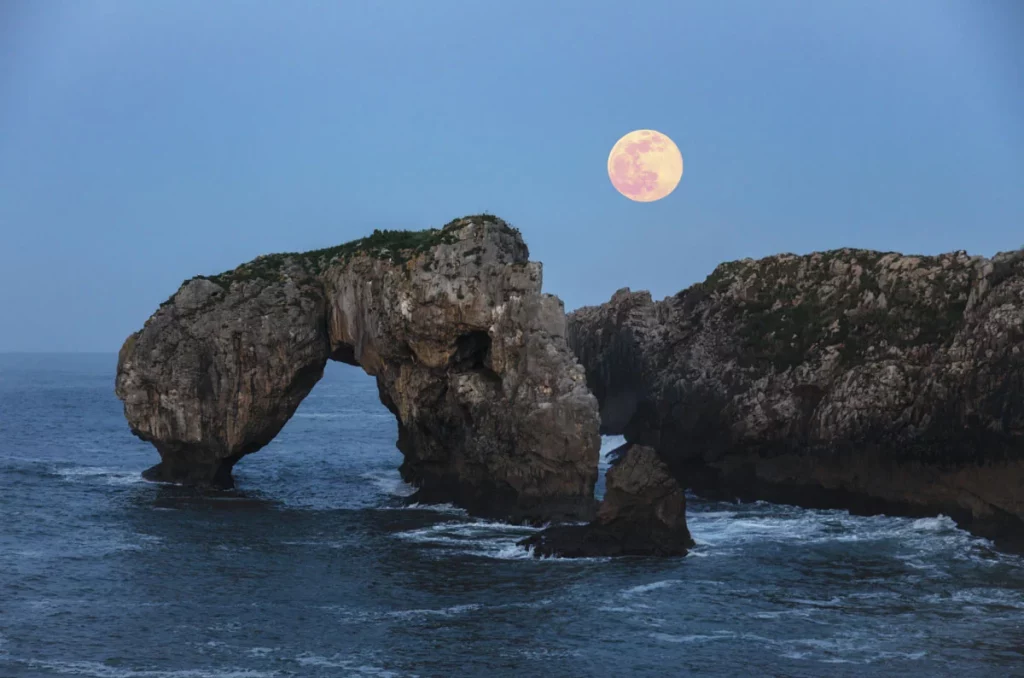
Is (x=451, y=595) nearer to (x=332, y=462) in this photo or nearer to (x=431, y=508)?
(x=431, y=508)

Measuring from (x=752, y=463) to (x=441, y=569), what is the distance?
26942 mm

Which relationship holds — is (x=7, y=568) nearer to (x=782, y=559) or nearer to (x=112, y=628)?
(x=112, y=628)

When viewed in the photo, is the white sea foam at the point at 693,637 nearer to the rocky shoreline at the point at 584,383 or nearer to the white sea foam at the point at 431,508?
the rocky shoreline at the point at 584,383

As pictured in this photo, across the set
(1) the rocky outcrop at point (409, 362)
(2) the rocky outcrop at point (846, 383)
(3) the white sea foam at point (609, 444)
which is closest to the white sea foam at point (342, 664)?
(1) the rocky outcrop at point (409, 362)

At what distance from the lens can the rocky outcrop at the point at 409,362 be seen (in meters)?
54.1

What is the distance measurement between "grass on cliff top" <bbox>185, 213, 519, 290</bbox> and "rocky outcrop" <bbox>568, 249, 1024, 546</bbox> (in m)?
19.2

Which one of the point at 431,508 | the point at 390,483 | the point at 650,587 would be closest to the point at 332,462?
the point at 390,483

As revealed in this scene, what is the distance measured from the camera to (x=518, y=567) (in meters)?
45.4

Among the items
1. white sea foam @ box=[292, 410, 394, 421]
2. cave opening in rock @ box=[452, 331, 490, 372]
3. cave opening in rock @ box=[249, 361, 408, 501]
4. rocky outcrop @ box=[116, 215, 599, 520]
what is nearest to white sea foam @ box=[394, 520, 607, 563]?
rocky outcrop @ box=[116, 215, 599, 520]

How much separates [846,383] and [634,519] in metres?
21.5

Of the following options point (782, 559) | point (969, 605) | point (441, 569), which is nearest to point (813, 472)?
point (782, 559)

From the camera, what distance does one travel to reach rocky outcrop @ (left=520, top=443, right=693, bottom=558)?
46.5 m

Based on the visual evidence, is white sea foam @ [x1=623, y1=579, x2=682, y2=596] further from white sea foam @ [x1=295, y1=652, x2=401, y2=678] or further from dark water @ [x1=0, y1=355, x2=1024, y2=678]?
white sea foam @ [x1=295, y1=652, x2=401, y2=678]

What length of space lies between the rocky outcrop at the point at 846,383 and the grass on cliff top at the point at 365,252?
758 inches
